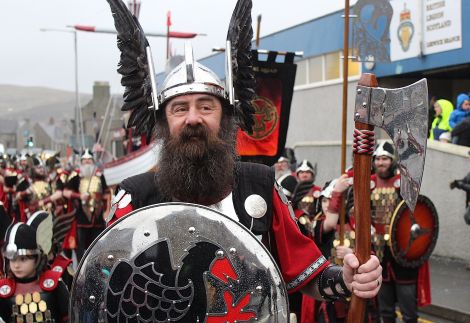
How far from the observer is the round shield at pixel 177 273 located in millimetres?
2209

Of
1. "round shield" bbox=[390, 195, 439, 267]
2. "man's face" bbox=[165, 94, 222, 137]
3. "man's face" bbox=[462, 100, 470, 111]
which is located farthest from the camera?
"man's face" bbox=[462, 100, 470, 111]

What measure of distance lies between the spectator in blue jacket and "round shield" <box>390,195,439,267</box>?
5.30 meters

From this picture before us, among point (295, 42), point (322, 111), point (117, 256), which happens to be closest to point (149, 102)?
point (117, 256)

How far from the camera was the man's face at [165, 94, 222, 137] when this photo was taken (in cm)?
260

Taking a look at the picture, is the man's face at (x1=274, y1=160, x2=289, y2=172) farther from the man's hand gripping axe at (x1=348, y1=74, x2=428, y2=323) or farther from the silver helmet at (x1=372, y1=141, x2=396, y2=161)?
the man's hand gripping axe at (x1=348, y1=74, x2=428, y2=323)

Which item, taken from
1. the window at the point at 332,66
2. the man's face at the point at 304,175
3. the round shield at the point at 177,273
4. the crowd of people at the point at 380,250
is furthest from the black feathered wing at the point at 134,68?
the window at the point at 332,66

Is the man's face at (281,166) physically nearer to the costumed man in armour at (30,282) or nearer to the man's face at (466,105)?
the man's face at (466,105)

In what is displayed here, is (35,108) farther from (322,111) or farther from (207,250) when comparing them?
(207,250)

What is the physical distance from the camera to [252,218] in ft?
8.42

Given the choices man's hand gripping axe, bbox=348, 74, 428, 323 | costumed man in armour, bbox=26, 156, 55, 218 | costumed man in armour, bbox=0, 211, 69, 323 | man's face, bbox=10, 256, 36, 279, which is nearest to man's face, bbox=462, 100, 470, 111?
costumed man in armour, bbox=26, 156, 55, 218

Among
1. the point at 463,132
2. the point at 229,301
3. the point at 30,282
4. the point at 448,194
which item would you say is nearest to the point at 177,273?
the point at 229,301

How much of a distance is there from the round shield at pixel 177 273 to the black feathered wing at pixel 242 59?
0.97 metres

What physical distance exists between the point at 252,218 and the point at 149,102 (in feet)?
2.53

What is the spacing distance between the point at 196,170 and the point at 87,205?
8483mm
